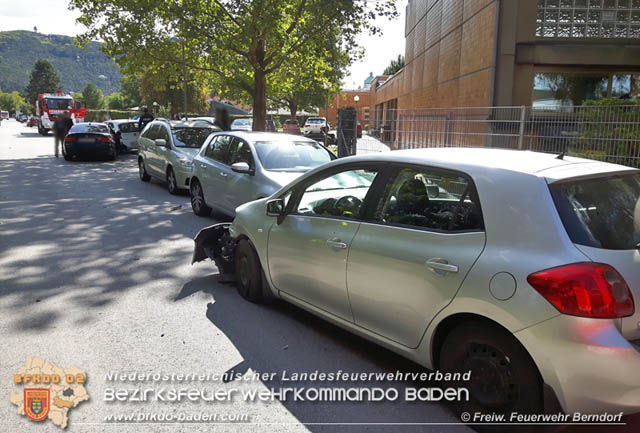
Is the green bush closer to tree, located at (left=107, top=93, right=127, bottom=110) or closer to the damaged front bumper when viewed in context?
tree, located at (left=107, top=93, right=127, bottom=110)

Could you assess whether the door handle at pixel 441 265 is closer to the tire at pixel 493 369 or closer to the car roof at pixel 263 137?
the tire at pixel 493 369

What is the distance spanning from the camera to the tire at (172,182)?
40.4 ft

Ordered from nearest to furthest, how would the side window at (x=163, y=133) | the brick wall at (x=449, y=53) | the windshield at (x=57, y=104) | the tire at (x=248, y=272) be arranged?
the tire at (x=248, y=272) < the side window at (x=163, y=133) < the brick wall at (x=449, y=53) < the windshield at (x=57, y=104)

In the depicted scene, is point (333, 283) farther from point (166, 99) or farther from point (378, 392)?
point (166, 99)

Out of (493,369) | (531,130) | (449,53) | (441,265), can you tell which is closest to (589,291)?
(493,369)

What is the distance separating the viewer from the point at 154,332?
14.6 feet

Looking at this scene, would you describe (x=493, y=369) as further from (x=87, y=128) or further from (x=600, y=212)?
(x=87, y=128)

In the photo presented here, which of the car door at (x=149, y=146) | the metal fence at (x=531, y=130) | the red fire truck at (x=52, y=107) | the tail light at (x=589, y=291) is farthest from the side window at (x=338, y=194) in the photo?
the red fire truck at (x=52, y=107)

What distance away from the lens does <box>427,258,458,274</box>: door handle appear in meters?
3.02

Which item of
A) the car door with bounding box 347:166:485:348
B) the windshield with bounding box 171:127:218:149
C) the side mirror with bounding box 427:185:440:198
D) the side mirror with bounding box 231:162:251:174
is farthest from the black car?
the side mirror with bounding box 427:185:440:198

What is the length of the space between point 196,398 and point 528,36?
51.0ft

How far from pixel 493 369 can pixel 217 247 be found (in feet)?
12.3

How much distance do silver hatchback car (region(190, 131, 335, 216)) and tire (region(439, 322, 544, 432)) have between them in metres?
4.74

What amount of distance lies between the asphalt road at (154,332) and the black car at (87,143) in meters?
13.2
